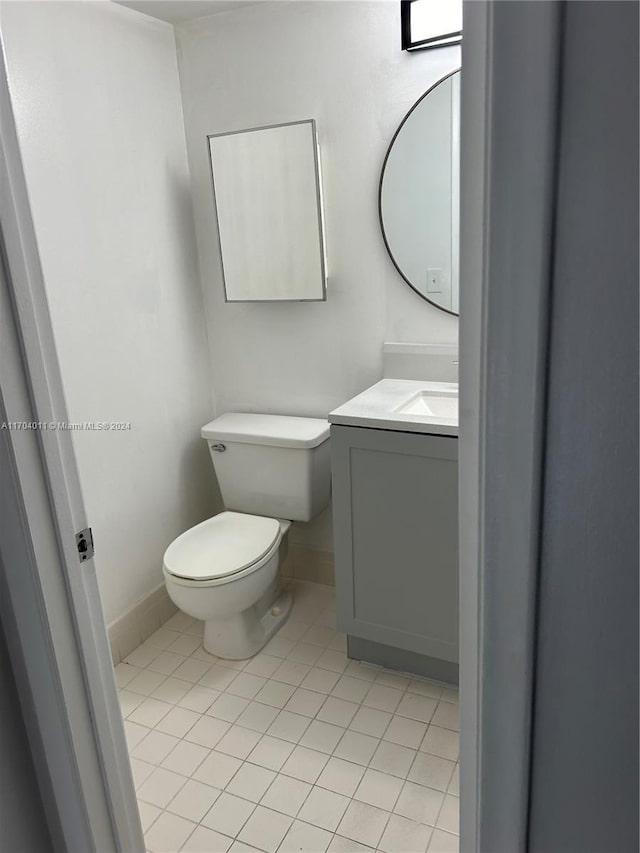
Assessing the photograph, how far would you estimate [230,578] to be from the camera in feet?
6.64

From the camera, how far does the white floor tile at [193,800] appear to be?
1653 millimetres

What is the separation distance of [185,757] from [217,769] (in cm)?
11

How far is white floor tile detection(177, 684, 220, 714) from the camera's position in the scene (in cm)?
202

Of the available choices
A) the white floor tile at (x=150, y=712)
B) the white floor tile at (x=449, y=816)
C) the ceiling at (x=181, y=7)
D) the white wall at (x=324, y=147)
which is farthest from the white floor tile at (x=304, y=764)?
the ceiling at (x=181, y=7)

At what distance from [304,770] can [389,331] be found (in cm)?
137

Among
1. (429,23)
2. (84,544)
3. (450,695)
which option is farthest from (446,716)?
(429,23)

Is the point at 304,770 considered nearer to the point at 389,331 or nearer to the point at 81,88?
the point at 389,331

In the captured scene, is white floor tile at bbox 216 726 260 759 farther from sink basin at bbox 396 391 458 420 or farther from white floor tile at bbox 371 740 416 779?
sink basin at bbox 396 391 458 420

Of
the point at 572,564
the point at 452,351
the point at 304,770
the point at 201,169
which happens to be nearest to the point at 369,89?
the point at 201,169

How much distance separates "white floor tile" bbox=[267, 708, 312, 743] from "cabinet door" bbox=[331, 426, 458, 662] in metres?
0.32

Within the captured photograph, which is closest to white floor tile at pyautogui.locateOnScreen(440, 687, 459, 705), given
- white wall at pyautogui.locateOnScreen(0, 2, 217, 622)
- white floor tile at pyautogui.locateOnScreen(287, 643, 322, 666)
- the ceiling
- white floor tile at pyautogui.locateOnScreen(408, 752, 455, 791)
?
white floor tile at pyautogui.locateOnScreen(408, 752, 455, 791)

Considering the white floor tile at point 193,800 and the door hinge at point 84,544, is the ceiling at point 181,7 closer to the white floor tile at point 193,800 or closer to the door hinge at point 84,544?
the door hinge at point 84,544

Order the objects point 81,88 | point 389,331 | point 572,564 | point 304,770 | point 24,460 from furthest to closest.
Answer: point 389,331 → point 81,88 → point 304,770 → point 24,460 → point 572,564

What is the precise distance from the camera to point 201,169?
238 cm
